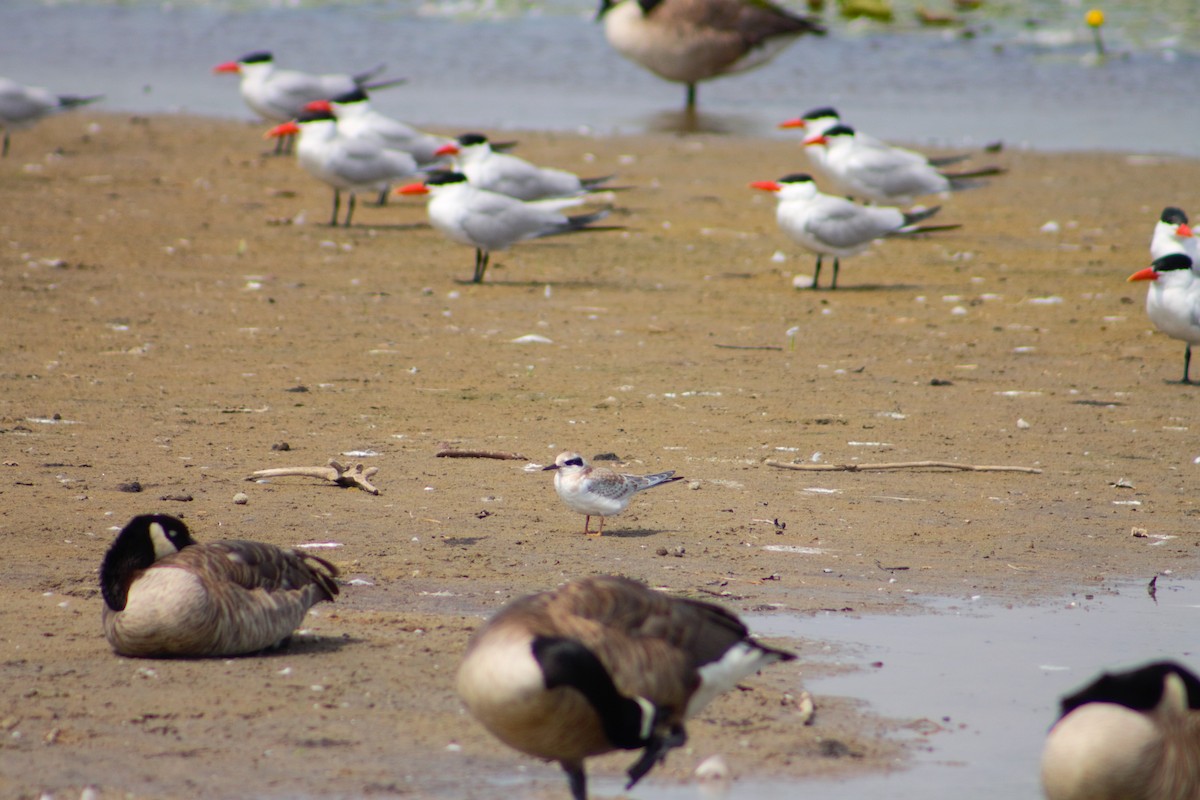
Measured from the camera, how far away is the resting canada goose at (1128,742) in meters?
3.64

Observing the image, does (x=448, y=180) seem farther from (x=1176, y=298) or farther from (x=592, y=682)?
(x=592, y=682)

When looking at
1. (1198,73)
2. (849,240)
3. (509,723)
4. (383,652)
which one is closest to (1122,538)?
(383,652)

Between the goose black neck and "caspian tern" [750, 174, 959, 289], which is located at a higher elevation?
"caspian tern" [750, 174, 959, 289]

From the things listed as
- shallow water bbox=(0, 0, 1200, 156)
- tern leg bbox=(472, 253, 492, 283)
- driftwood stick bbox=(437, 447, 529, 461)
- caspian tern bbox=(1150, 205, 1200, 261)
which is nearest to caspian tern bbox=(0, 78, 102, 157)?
shallow water bbox=(0, 0, 1200, 156)

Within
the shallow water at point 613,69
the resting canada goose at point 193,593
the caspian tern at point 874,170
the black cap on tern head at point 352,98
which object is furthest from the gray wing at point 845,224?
the resting canada goose at point 193,593

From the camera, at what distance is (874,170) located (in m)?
14.8

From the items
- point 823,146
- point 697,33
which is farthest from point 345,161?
point 697,33

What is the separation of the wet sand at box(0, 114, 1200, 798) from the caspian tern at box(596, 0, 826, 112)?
767 centimetres

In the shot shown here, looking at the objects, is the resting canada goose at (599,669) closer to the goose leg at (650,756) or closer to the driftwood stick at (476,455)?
the goose leg at (650,756)

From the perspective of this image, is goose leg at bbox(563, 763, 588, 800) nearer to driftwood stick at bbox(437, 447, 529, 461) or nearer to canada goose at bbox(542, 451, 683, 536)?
canada goose at bbox(542, 451, 683, 536)

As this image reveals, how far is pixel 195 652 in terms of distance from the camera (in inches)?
202

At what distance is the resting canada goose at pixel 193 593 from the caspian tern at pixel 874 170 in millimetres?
10547

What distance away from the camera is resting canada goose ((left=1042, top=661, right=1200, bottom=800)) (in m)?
3.64

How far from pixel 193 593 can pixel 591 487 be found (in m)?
1.96
